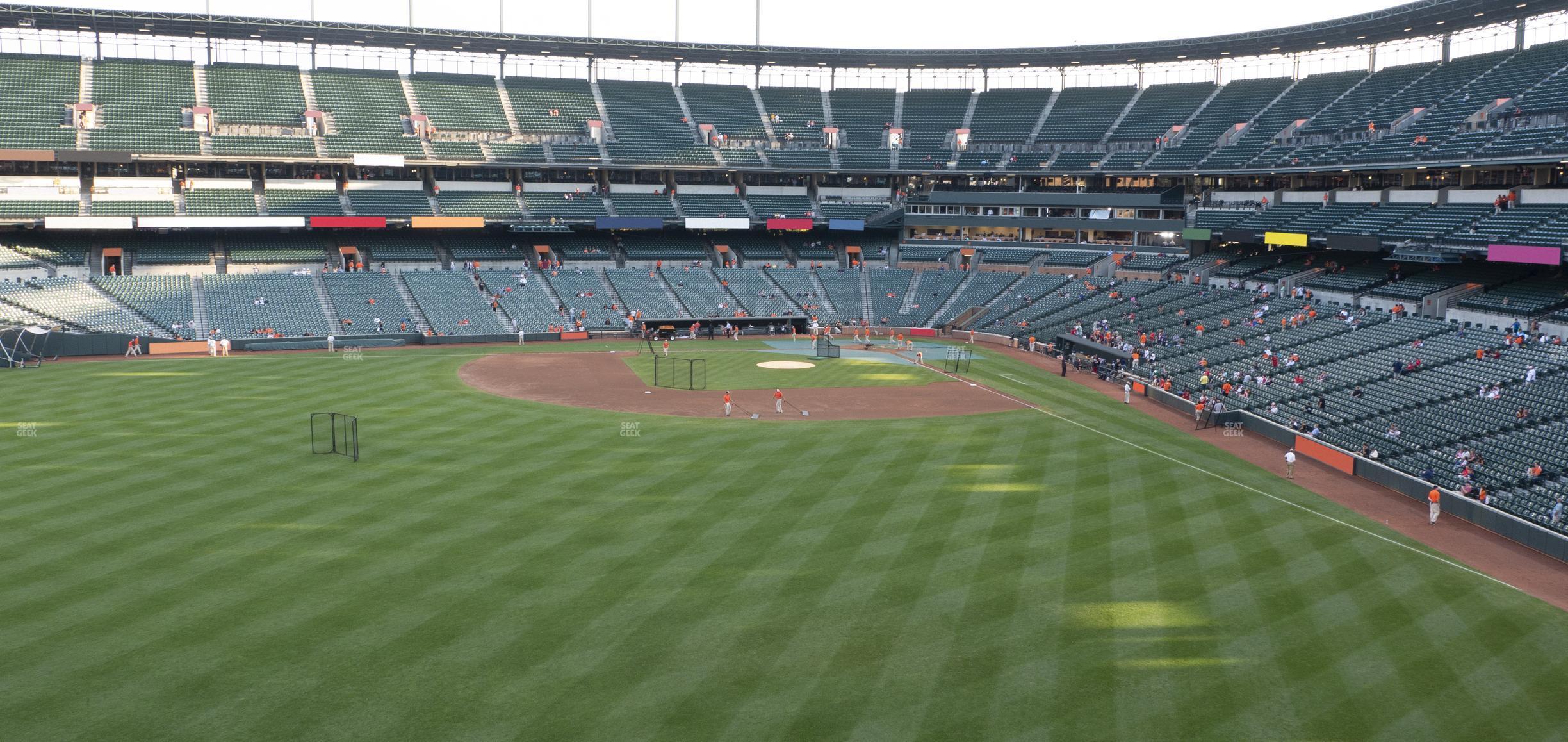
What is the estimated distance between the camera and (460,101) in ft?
307

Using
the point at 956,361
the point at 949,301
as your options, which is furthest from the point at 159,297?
the point at 949,301

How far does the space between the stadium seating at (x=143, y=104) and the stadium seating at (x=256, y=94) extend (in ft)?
6.43

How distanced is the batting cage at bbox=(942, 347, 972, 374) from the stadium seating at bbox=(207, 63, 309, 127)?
188 ft

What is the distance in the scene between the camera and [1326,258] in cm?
7219

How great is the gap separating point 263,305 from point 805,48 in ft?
178

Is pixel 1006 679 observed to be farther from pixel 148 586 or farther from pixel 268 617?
pixel 148 586

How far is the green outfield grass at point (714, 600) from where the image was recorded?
64.0ft

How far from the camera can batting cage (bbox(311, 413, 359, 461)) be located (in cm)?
3812

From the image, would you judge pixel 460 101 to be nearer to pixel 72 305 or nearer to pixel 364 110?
pixel 364 110

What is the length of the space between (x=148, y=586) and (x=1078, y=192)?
8488 centimetres

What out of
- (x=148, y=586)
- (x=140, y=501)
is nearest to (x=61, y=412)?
(x=140, y=501)

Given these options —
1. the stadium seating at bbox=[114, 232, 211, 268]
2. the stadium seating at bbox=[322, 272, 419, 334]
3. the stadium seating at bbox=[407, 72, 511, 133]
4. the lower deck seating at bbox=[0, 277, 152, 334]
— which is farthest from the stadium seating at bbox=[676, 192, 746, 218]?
the lower deck seating at bbox=[0, 277, 152, 334]

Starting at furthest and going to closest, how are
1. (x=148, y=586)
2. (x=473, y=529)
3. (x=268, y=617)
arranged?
(x=473, y=529)
(x=148, y=586)
(x=268, y=617)

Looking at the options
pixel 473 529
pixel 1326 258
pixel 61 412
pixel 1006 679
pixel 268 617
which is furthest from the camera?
pixel 1326 258
